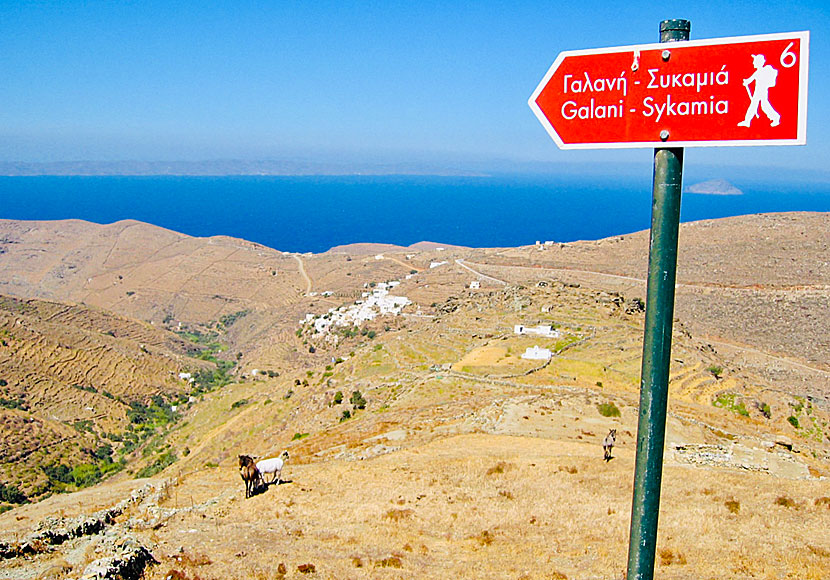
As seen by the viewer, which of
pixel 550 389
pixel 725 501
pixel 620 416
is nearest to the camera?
pixel 725 501

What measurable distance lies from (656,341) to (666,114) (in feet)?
3.57

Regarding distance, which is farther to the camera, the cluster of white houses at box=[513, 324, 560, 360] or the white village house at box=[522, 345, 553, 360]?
the cluster of white houses at box=[513, 324, 560, 360]

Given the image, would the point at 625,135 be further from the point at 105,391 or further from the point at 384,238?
the point at 384,238

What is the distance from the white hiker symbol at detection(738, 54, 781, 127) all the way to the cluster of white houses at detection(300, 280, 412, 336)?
194 ft

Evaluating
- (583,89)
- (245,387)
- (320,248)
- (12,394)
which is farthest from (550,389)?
(320,248)

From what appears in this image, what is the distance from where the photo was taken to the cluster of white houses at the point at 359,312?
207 ft

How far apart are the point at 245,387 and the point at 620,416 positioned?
106 ft

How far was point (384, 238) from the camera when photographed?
198 meters

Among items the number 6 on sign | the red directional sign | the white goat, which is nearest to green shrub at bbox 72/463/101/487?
the white goat

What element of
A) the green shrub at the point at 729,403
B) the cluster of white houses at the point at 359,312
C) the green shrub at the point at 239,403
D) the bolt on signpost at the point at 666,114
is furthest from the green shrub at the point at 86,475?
the bolt on signpost at the point at 666,114

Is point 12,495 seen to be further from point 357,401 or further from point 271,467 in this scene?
point 271,467

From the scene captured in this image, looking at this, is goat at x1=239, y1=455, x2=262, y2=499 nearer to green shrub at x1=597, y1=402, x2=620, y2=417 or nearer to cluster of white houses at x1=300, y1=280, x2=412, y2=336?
green shrub at x1=597, y1=402, x2=620, y2=417

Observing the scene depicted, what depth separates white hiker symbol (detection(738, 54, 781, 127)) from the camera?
9.04 ft

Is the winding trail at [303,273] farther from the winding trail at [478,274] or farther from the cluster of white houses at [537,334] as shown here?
the cluster of white houses at [537,334]
